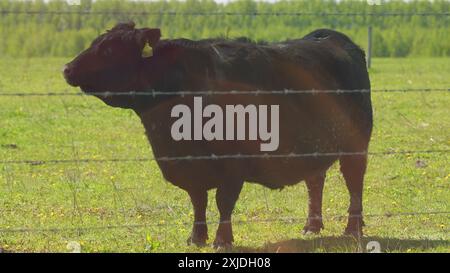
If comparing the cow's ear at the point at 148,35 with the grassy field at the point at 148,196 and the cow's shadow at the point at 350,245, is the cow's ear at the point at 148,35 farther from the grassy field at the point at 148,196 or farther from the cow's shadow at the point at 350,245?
the cow's shadow at the point at 350,245

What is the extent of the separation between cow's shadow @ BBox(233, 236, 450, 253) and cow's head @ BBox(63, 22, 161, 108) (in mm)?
1519

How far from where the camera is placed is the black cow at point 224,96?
7.39 meters

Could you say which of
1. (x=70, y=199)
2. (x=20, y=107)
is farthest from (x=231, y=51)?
(x=20, y=107)

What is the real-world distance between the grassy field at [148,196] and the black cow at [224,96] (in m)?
0.52

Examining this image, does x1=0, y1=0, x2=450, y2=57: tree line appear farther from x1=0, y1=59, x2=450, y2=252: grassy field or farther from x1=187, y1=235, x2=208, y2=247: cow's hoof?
x1=187, y1=235, x2=208, y2=247: cow's hoof

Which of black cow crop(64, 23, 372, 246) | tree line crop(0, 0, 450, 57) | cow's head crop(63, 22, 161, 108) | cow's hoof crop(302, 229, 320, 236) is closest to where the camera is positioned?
cow's head crop(63, 22, 161, 108)

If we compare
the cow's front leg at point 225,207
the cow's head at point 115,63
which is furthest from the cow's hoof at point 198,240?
the cow's head at point 115,63

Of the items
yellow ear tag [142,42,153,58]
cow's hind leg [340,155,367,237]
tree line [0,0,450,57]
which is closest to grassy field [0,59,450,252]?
cow's hind leg [340,155,367,237]

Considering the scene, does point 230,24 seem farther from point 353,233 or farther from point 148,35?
point 148,35

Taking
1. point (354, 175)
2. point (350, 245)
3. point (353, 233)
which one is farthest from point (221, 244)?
point (354, 175)

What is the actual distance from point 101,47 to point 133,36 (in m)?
0.26

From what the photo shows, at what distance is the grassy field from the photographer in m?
8.06

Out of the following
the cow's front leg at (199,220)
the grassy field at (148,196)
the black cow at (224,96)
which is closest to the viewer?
the black cow at (224,96)

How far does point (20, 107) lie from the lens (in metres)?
19.3
